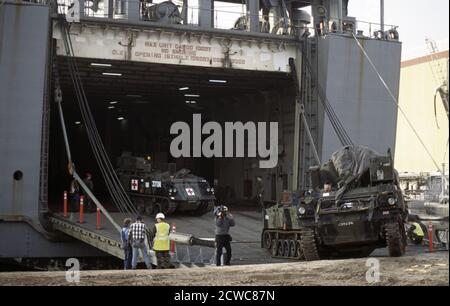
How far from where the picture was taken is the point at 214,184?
3728cm

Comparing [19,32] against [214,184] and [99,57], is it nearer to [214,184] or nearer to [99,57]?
[99,57]

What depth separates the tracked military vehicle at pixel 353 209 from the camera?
1309 cm

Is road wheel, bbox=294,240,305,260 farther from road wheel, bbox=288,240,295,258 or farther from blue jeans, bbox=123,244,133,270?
blue jeans, bbox=123,244,133,270

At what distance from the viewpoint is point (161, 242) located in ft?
47.3

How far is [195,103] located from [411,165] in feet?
43.7

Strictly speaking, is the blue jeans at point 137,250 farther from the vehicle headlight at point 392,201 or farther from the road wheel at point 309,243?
the vehicle headlight at point 392,201

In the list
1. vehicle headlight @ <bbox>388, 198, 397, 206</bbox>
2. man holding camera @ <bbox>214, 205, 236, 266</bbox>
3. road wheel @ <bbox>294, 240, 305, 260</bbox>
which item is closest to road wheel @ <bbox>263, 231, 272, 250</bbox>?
road wheel @ <bbox>294, 240, 305, 260</bbox>

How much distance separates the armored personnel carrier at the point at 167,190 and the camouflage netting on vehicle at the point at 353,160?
34.9 ft

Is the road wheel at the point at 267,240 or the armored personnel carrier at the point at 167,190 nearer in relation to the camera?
the road wheel at the point at 267,240

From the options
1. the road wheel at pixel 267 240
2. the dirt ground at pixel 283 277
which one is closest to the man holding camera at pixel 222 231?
the road wheel at pixel 267 240

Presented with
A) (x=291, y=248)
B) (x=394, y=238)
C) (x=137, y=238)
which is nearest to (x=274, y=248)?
(x=291, y=248)

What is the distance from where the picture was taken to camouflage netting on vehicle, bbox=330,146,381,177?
45.7 feet

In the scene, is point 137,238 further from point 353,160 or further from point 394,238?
point 394,238
